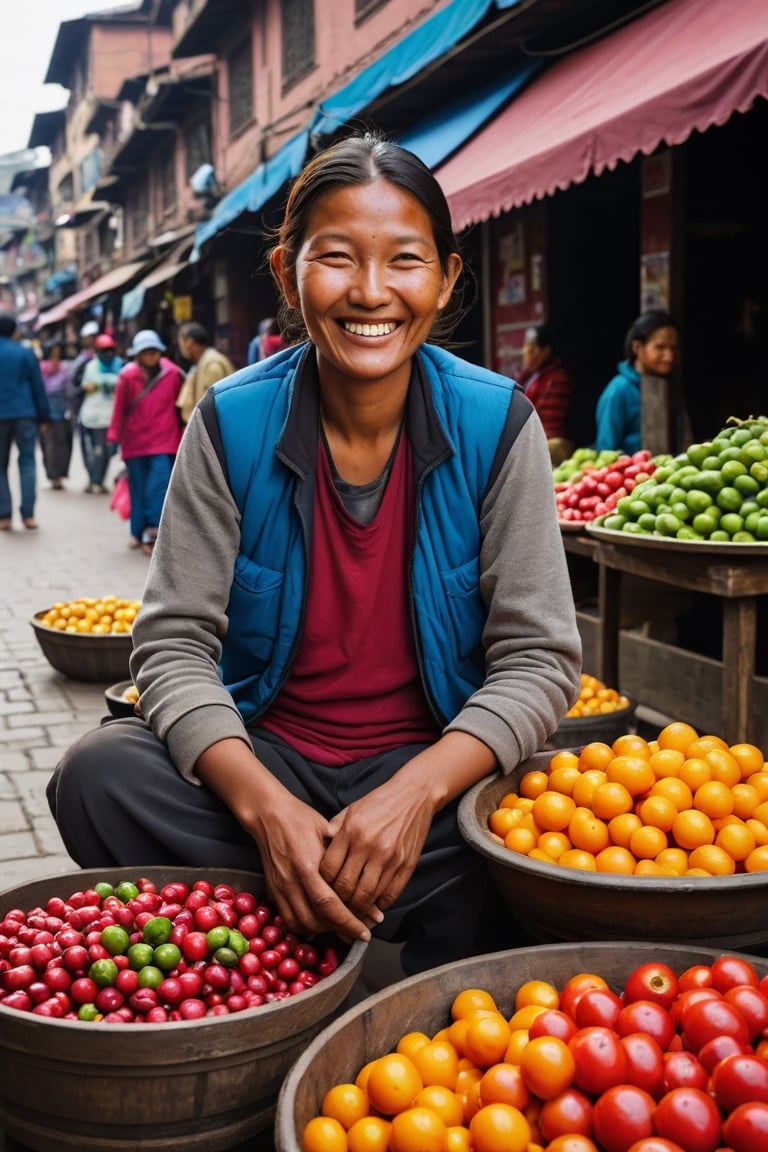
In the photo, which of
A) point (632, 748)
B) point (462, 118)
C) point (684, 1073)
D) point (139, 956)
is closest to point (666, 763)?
point (632, 748)

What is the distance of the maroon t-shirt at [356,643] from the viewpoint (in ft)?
8.22

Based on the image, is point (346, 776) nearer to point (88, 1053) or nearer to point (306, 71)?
point (88, 1053)

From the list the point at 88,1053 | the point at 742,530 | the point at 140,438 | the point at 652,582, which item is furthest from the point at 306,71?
the point at 88,1053

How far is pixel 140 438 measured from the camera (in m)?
10.4

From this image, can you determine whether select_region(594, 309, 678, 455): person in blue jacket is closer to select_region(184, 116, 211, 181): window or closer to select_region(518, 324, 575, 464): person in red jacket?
select_region(518, 324, 575, 464): person in red jacket

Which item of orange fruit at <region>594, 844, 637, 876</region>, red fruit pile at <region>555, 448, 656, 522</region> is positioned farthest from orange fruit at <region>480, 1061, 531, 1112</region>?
red fruit pile at <region>555, 448, 656, 522</region>

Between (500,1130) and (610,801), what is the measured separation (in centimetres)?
88

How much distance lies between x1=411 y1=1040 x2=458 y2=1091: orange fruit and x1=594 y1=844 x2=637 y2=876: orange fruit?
563 millimetres

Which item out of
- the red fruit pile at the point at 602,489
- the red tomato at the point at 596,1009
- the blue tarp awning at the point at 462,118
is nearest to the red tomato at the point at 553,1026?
the red tomato at the point at 596,1009

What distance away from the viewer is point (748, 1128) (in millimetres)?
1479

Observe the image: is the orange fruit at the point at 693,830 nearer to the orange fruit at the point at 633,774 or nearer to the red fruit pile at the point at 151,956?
the orange fruit at the point at 633,774

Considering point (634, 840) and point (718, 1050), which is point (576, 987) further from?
point (634, 840)

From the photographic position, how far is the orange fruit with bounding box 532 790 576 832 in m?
2.36

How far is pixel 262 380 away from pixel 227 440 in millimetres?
182
